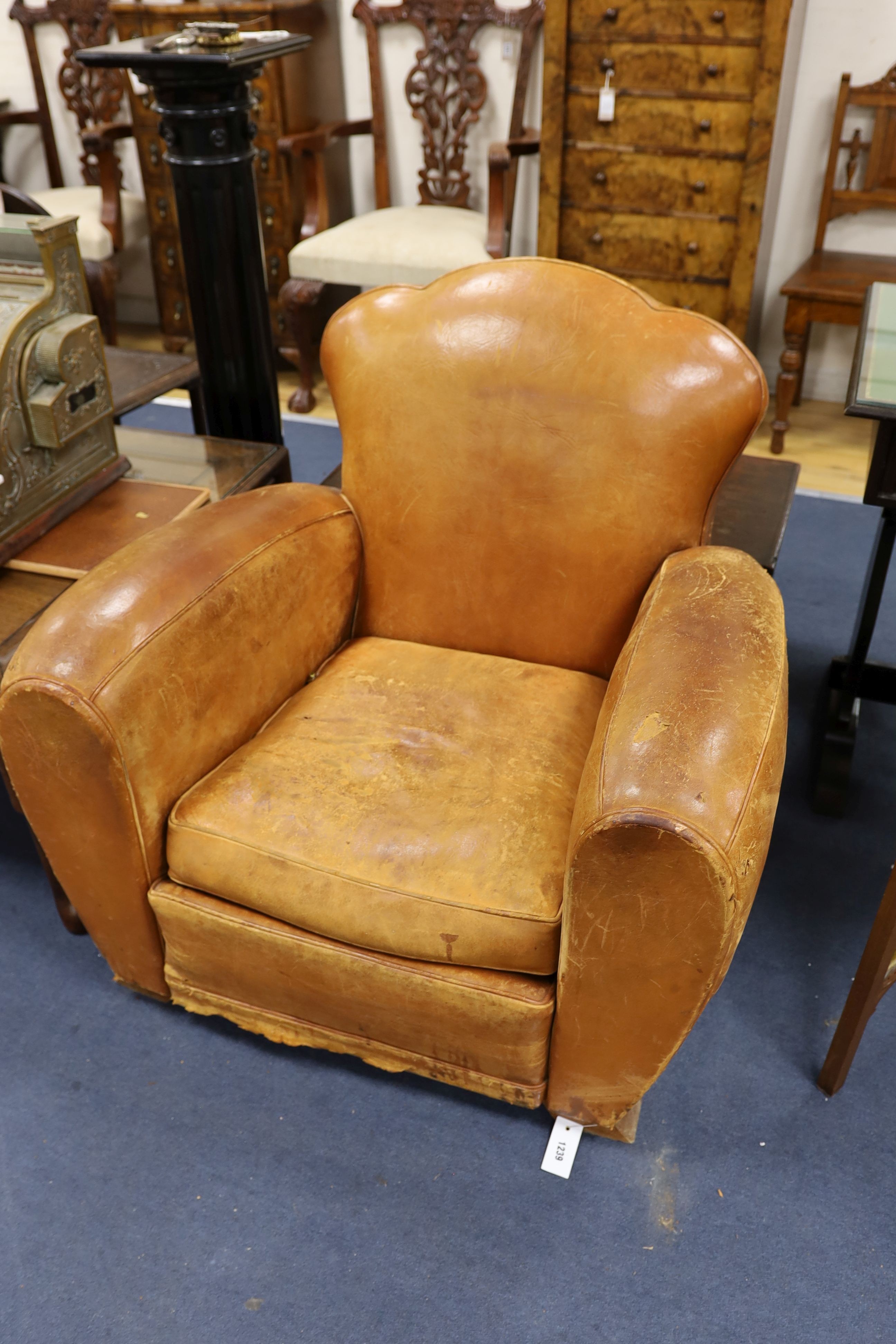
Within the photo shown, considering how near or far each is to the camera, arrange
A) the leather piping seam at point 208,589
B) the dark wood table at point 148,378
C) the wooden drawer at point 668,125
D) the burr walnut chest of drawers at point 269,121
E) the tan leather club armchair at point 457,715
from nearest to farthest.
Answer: the tan leather club armchair at point 457,715 → the leather piping seam at point 208,589 → the dark wood table at point 148,378 → the wooden drawer at point 668,125 → the burr walnut chest of drawers at point 269,121

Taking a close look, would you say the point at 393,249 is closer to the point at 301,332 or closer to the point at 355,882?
the point at 301,332

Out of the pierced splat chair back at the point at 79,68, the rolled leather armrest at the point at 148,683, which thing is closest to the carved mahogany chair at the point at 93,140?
the pierced splat chair back at the point at 79,68

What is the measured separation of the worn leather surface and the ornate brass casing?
71 centimetres

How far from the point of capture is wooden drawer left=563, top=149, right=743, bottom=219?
3.04 meters

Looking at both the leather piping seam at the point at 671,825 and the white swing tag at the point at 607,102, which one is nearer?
the leather piping seam at the point at 671,825

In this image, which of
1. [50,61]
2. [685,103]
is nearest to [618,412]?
[685,103]

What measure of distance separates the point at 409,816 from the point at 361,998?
0.24 m

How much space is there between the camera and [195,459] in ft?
6.88

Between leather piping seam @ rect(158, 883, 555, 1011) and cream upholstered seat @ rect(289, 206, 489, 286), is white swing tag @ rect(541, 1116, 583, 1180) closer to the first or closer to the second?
leather piping seam @ rect(158, 883, 555, 1011)

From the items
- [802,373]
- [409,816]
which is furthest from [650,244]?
[409,816]

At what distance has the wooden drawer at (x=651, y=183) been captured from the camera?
3.04m

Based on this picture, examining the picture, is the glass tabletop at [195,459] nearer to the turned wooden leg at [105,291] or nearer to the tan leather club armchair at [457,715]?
the tan leather club armchair at [457,715]

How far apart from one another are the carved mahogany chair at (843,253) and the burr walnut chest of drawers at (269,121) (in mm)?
1592

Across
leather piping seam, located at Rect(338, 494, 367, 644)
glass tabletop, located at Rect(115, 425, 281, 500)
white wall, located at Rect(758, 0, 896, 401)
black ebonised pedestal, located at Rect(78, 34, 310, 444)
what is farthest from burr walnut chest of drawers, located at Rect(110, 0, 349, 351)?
leather piping seam, located at Rect(338, 494, 367, 644)
